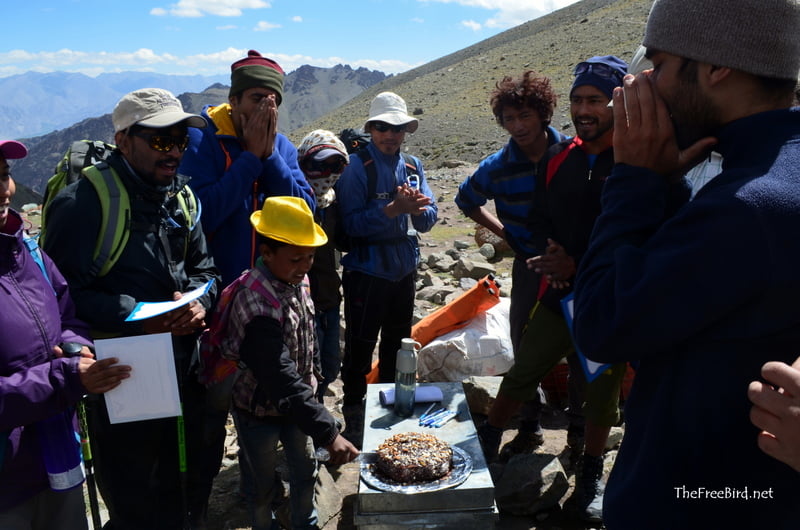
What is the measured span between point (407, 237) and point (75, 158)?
2548 mm

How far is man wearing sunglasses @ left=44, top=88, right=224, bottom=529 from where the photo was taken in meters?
2.89

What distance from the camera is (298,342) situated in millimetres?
3246

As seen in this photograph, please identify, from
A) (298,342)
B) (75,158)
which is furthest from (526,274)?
(75,158)

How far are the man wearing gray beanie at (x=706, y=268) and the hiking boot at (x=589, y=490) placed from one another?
2.38 m

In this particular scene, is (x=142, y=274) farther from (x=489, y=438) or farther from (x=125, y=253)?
(x=489, y=438)

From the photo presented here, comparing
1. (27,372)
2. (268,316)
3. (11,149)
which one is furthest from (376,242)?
(27,372)

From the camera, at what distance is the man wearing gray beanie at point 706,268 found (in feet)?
4.43

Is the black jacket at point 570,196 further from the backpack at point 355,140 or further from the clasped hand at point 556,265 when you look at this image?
the backpack at point 355,140

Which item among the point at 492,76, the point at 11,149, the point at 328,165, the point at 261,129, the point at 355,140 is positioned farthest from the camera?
the point at 492,76

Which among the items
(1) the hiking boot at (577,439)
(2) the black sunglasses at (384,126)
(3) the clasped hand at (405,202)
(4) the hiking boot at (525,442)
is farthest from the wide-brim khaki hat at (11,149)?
(1) the hiking boot at (577,439)

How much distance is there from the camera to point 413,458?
305cm

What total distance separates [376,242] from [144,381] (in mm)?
2485

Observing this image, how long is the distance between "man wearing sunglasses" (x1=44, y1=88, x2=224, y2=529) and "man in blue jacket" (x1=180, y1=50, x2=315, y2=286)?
0.32m

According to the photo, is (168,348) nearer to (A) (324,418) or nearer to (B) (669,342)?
(A) (324,418)
